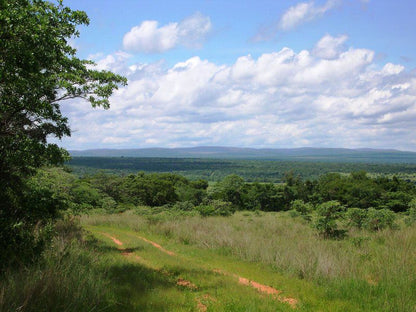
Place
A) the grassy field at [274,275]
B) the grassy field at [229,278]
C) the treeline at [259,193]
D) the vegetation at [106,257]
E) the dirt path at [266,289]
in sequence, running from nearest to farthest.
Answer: the grassy field at [229,278]
the vegetation at [106,257]
the grassy field at [274,275]
the dirt path at [266,289]
the treeline at [259,193]

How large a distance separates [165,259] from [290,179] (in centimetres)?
7400

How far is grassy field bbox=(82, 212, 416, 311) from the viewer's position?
6438mm

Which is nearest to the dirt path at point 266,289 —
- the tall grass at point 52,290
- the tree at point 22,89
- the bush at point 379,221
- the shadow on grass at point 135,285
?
the shadow on grass at point 135,285

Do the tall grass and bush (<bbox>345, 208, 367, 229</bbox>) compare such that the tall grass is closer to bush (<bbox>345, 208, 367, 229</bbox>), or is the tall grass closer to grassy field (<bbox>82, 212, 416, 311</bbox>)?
grassy field (<bbox>82, 212, 416, 311</bbox>)

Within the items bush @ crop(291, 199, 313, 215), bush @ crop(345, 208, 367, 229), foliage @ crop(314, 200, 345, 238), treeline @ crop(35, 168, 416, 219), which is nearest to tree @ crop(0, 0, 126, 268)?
foliage @ crop(314, 200, 345, 238)

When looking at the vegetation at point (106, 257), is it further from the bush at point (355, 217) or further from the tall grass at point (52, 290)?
the bush at point (355, 217)

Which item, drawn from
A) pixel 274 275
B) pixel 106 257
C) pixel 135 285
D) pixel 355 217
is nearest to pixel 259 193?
pixel 355 217

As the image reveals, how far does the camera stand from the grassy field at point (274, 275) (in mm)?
6438

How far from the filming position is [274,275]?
9352mm

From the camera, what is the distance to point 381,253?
9.70 m

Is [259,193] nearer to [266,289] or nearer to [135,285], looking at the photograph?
[266,289]

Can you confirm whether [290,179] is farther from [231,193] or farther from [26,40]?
[26,40]

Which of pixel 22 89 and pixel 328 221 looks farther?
pixel 328 221

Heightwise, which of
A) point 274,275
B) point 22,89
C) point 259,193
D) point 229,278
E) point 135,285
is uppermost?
point 22,89
